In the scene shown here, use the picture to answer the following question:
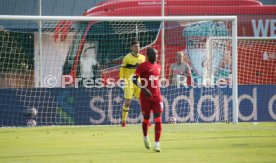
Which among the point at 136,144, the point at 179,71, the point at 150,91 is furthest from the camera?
the point at 179,71

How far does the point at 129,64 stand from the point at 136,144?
5765mm

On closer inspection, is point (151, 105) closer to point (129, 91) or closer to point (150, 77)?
point (150, 77)

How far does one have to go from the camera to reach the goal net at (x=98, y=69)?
23859 millimetres

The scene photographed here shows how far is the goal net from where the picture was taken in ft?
78.3

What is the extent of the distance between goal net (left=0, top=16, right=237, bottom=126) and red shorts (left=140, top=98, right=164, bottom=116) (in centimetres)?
731

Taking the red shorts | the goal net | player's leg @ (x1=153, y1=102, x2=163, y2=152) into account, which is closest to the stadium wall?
the goal net

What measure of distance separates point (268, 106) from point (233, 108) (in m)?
2.22

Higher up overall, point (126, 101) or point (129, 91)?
point (129, 91)

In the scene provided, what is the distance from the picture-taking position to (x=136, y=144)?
1684 cm

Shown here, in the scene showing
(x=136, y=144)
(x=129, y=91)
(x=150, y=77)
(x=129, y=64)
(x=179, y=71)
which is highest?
(x=129, y=64)

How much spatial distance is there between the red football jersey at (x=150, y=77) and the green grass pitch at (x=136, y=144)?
1.09m

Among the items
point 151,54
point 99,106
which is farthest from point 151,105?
point 99,106

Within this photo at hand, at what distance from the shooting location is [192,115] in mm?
24328

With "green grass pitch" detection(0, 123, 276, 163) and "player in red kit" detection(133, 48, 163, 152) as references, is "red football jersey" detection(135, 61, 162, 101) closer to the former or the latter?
"player in red kit" detection(133, 48, 163, 152)
